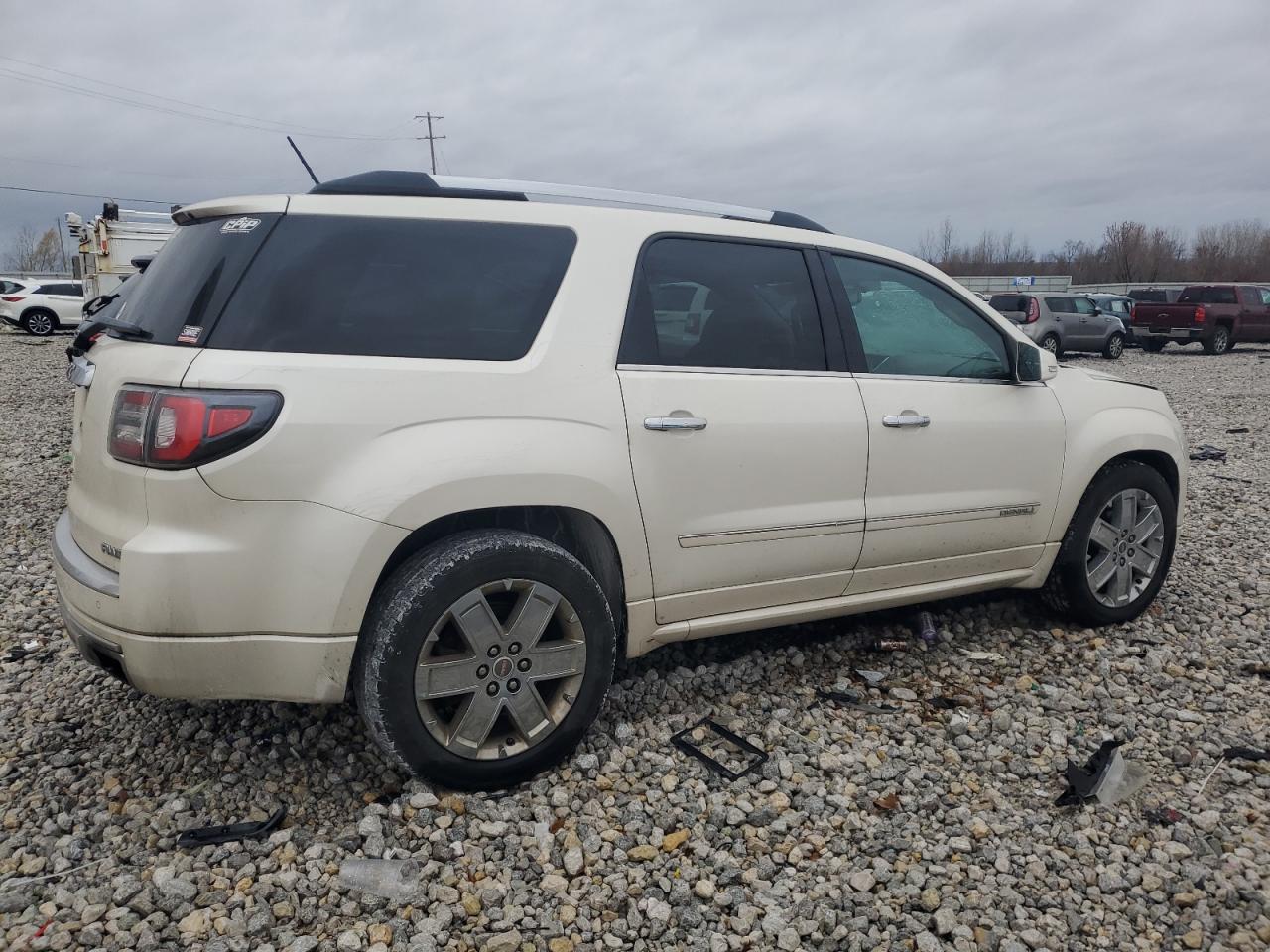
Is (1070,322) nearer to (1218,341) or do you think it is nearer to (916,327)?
(1218,341)

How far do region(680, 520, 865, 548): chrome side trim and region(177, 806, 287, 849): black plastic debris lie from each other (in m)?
1.57

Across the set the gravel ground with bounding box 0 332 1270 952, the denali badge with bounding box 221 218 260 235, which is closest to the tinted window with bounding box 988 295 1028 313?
the gravel ground with bounding box 0 332 1270 952

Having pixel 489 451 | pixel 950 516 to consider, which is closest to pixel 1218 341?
pixel 950 516

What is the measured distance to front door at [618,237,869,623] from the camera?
318cm

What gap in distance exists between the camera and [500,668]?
2914mm

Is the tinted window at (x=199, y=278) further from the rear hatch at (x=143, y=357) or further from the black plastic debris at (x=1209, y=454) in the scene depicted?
the black plastic debris at (x=1209, y=454)

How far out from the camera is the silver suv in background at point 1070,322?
72.4ft

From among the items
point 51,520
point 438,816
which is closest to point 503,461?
point 438,816

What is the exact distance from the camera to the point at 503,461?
285 centimetres

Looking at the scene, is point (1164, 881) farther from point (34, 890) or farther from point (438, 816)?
point (34, 890)

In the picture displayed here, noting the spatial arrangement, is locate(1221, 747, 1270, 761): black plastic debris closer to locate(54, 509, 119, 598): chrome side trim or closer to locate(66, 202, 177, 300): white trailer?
locate(54, 509, 119, 598): chrome side trim

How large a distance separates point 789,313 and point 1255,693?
2.48 m

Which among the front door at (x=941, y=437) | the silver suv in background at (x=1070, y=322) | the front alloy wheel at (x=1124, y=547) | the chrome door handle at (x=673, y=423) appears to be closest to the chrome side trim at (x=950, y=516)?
the front door at (x=941, y=437)

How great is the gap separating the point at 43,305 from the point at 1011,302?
2486cm
